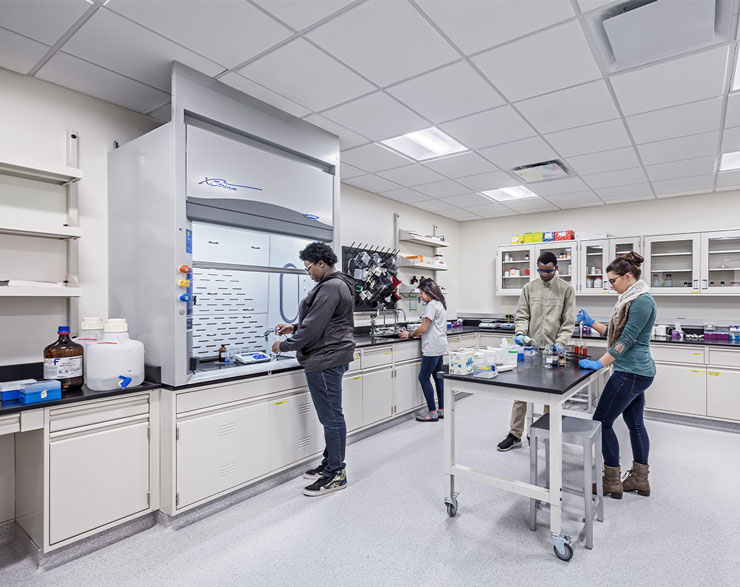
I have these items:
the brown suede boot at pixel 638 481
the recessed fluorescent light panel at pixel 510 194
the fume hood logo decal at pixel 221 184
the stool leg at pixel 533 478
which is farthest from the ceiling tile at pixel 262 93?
the brown suede boot at pixel 638 481

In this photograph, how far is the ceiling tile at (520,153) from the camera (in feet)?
11.1

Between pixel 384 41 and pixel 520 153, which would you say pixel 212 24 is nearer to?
pixel 384 41

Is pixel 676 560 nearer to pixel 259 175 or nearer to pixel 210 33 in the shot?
pixel 259 175

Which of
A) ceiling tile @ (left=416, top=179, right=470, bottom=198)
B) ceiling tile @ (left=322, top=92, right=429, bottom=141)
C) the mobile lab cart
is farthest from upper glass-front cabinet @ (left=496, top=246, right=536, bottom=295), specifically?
the mobile lab cart

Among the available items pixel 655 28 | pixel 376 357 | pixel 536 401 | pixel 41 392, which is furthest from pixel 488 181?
pixel 41 392

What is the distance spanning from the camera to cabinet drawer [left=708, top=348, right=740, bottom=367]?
3.95 meters

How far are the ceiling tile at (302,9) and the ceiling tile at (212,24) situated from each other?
6 cm

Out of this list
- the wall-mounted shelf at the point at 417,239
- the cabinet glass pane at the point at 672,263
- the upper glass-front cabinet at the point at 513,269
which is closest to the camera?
the cabinet glass pane at the point at 672,263

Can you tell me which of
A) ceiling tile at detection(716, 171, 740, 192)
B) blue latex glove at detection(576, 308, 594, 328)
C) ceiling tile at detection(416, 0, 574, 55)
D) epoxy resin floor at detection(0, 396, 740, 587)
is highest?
ceiling tile at detection(416, 0, 574, 55)

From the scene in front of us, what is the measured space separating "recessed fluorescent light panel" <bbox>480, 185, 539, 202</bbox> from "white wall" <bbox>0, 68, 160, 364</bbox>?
3.75m

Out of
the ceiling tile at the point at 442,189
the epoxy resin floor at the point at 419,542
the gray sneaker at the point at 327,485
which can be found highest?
the ceiling tile at the point at 442,189

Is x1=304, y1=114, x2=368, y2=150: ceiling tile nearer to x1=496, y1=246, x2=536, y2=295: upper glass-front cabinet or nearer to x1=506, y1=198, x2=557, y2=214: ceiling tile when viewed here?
x1=506, y1=198, x2=557, y2=214: ceiling tile

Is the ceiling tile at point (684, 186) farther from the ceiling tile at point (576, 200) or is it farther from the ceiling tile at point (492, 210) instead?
the ceiling tile at point (492, 210)

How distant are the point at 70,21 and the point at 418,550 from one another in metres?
3.00
